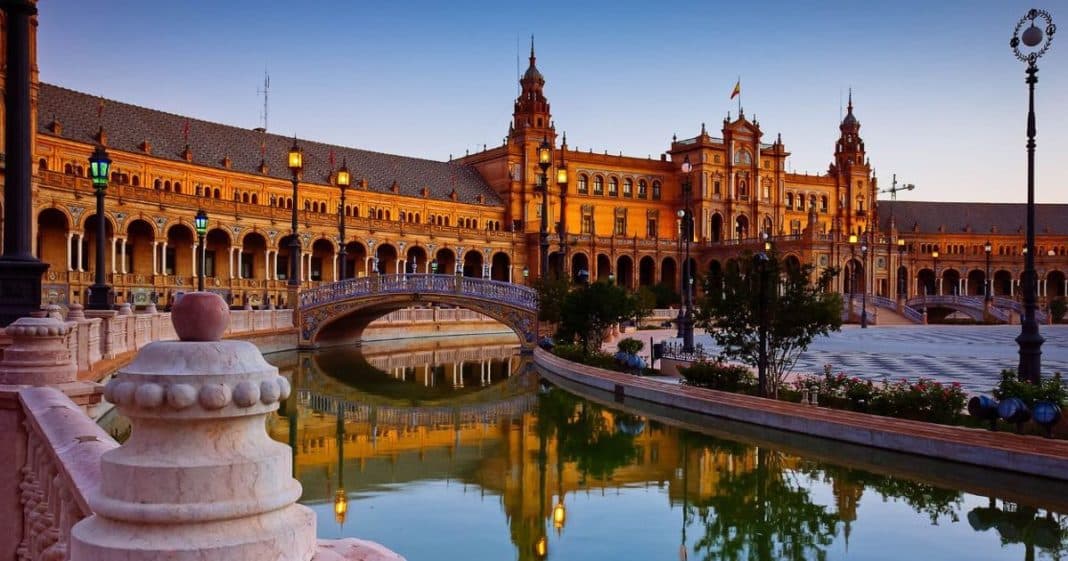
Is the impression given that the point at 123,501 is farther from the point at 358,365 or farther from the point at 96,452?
the point at 358,365

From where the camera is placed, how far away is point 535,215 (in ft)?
263

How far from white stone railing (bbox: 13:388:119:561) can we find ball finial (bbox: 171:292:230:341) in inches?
47.4

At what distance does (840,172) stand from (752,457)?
92591 millimetres

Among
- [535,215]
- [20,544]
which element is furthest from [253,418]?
[535,215]

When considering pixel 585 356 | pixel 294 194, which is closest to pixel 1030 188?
pixel 585 356

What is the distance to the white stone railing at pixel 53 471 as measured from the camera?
3.83m

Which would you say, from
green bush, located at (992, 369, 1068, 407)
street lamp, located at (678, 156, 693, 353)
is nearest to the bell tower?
street lamp, located at (678, 156, 693, 353)

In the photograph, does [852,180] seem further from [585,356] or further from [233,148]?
[585,356]

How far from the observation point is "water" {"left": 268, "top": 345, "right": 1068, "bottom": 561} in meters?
10.5

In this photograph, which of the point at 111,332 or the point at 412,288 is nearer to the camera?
the point at 111,332

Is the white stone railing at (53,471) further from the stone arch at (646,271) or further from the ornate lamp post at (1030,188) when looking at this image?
the stone arch at (646,271)

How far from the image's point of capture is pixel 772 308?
59.5 ft

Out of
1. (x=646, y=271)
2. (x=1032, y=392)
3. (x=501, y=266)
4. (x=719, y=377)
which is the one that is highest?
(x=501, y=266)

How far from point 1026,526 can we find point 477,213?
227ft
